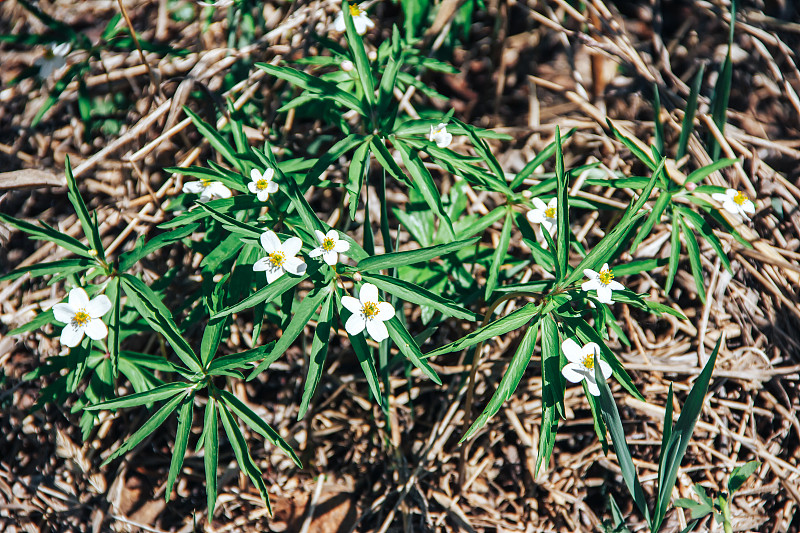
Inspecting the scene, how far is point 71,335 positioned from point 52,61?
1636 millimetres

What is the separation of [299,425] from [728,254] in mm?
2399

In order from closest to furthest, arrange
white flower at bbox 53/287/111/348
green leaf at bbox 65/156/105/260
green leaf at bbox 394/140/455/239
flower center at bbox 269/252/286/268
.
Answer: flower center at bbox 269/252/286/268 → white flower at bbox 53/287/111/348 → green leaf at bbox 65/156/105/260 → green leaf at bbox 394/140/455/239

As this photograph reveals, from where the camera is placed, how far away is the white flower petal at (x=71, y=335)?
1820 millimetres

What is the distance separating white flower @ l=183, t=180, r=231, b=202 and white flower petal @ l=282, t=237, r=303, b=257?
56cm

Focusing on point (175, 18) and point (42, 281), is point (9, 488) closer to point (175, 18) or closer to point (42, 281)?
point (42, 281)

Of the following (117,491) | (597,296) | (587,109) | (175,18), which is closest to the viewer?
(597,296)

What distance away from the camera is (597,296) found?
1702mm

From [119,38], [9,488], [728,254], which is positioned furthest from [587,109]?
[9,488]

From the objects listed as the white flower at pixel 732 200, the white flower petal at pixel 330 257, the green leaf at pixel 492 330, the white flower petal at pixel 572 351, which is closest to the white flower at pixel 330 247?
the white flower petal at pixel 330 257

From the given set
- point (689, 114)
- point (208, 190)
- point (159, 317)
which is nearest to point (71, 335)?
point (159, 317)

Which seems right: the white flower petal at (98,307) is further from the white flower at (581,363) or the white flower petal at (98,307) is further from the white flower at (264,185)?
the white flower at (581,363)

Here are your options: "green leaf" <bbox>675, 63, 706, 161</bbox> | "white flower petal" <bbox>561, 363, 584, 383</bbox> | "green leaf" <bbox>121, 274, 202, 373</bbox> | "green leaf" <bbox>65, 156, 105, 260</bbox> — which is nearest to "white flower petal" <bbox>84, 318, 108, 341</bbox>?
"green leaf" <bbox>121, 274, 202, 373</bbox>

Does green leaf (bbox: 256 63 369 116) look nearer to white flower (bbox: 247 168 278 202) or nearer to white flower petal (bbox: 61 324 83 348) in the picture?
white flower (bbox: 247 168 278 202)

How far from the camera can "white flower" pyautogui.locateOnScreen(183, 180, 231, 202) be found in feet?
6.93
